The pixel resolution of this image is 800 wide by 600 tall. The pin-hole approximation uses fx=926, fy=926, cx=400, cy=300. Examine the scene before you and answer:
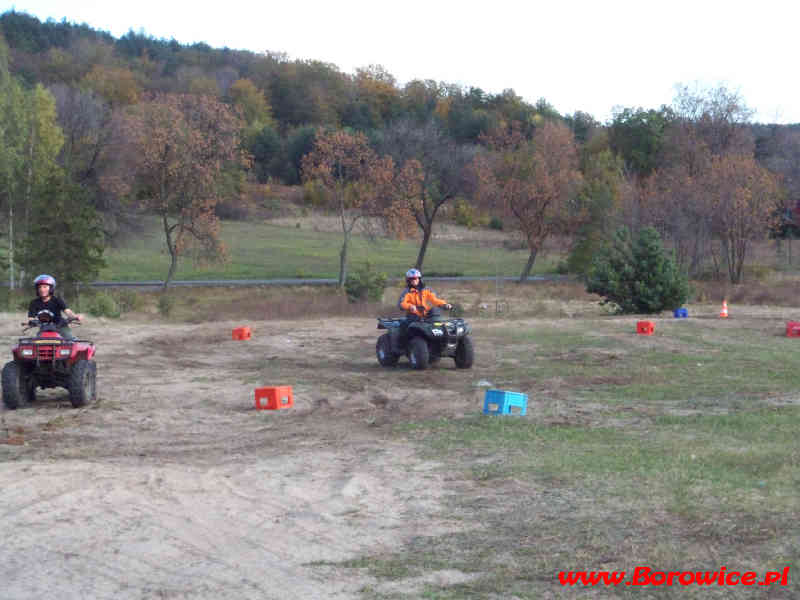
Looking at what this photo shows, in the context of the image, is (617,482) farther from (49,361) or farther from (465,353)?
(465,353)

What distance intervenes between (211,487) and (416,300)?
30.7 feet

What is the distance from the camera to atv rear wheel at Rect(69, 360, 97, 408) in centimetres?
1330

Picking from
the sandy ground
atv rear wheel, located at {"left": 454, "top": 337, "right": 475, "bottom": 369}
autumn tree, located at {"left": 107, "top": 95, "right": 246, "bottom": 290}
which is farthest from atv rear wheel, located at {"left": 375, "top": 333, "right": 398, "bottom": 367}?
autumn tree, located at {"left": 107, "top": 95, "right": 246, "bottom": 290}

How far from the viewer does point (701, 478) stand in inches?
329

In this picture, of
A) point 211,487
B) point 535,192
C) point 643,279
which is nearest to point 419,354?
point 211,487

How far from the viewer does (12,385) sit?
43.5ft

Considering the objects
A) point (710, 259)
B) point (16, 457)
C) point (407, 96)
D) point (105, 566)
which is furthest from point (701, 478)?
point (407, 96)

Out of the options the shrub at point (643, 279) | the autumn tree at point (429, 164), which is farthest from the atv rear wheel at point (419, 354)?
the autumn tree at point (429, 164)

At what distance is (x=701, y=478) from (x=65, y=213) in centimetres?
3167

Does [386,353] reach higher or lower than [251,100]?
lower

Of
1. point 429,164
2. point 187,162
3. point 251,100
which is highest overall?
point 251,100

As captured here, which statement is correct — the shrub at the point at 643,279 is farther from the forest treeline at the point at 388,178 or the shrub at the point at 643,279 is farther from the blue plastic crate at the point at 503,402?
the blue plastic crate at the point at 503,402

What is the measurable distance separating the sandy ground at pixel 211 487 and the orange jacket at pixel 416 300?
1376 mm

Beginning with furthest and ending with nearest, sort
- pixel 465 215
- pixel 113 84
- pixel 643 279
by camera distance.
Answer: pixel 113 84 < pixel 465 215 < pixel 643 279
